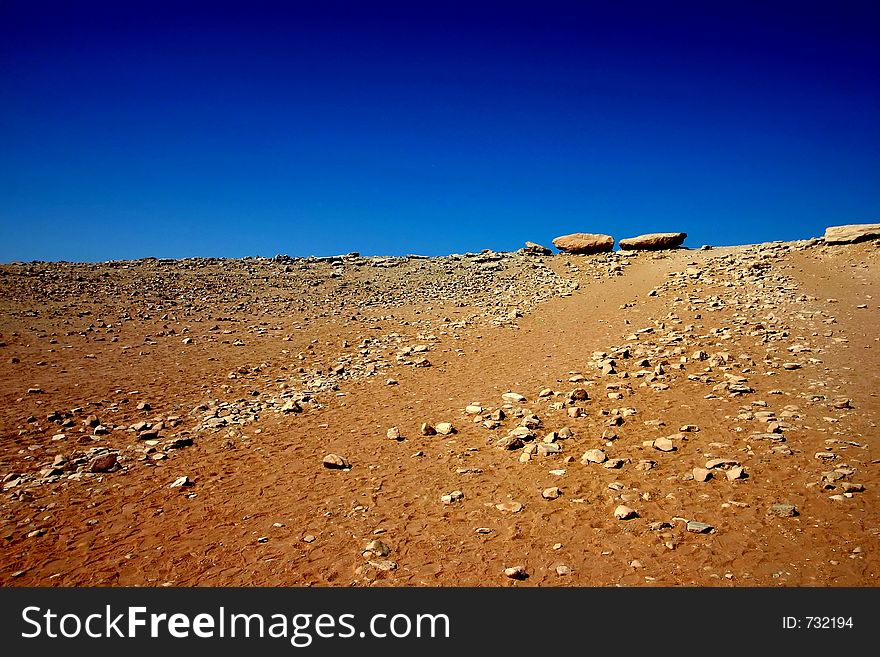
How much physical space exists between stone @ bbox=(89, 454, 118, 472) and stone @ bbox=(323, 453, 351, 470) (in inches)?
117

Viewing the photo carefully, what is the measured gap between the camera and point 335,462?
667 cm

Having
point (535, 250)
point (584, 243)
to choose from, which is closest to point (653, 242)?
point (584, 243)

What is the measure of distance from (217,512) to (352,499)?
1.51 meters

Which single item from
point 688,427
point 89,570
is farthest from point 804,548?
point 89,570

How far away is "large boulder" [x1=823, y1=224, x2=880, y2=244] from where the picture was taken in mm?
21641

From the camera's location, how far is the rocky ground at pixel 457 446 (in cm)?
443

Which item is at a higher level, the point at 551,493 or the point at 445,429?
the point at 445,429

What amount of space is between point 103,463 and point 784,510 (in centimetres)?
822

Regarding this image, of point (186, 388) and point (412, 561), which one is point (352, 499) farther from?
point (186, 388)

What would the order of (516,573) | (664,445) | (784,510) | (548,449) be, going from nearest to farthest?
(516,573), (784,510), (664,445), (548,449)

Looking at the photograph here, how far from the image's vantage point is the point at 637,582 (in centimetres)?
394

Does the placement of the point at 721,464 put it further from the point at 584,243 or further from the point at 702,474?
the point at 584,243

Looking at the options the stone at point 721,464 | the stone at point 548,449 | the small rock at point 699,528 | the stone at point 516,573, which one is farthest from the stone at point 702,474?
the stone at point 516,573

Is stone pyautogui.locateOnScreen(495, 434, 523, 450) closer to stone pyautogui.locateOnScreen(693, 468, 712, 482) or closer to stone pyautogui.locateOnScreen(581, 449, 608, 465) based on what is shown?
stone pyautogui.locateOnScreen(581, 449, 608, 465)
